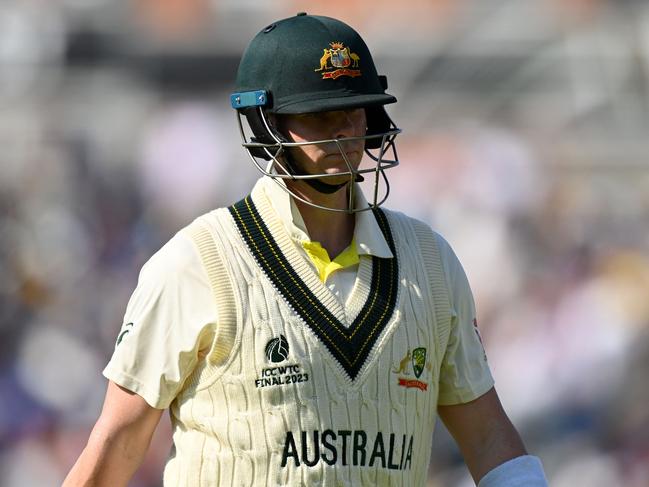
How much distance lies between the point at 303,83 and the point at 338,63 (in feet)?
0.28

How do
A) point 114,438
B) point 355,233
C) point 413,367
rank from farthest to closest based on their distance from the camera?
point 355,233
point 413,367
point 114,438

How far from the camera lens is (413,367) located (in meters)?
2.38

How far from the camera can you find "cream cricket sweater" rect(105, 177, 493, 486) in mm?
2254

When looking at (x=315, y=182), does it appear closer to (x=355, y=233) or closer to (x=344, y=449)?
(x=355, y=233)

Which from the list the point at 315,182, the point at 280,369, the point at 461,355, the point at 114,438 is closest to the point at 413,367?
the point at 461,355

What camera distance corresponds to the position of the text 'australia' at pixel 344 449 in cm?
225

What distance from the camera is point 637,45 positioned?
19.9 feet

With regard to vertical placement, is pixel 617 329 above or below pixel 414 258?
below

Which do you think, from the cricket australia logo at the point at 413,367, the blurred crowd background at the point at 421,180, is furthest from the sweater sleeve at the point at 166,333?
the blurred crowd background at the point at 421,180

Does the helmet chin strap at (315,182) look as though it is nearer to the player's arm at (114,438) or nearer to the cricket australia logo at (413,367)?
the cricket australia logo at (413,367)

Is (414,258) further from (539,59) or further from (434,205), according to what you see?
(539,59)

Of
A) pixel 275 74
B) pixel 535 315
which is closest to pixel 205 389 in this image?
pixel 275 74

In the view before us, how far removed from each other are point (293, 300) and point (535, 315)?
341 centimetres

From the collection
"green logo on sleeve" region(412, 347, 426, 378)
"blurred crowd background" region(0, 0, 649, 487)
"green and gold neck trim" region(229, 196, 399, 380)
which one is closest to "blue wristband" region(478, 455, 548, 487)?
"green logo on sleeve" region(412, 347, 426, 378)
